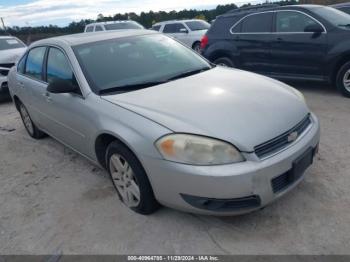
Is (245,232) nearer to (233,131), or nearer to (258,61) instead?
(233,131)

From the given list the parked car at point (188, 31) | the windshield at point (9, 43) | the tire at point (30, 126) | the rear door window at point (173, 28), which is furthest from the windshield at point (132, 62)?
the rear door window at point (173, 28)

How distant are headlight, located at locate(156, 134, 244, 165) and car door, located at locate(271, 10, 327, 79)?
14.5 ft

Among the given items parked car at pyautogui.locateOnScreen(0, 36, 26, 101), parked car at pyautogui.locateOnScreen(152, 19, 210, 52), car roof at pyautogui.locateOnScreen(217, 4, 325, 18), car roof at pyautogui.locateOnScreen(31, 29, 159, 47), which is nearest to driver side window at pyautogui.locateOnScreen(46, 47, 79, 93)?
car roof at pyautogui.locateOnScreen(31, 29, 159, 47)

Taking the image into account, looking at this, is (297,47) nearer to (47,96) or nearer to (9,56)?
(47,96)

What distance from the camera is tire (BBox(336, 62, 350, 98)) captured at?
6.03 metres

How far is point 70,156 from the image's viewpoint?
191 inches

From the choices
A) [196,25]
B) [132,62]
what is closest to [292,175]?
[132,62]

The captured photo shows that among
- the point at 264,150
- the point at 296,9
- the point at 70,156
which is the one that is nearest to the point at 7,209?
the point at 70,156

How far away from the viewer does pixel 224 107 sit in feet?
9.74

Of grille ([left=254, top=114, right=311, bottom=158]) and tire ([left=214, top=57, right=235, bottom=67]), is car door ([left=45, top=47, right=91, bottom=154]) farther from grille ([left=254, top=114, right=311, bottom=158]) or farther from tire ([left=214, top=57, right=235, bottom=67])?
tire ([left=214, top=57, right=235, bottom=67])

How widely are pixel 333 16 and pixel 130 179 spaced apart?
203 inches

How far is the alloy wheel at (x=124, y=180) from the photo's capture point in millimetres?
3170

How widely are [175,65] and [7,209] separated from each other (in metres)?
2.30

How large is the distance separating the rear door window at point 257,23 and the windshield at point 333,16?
2.92ft
